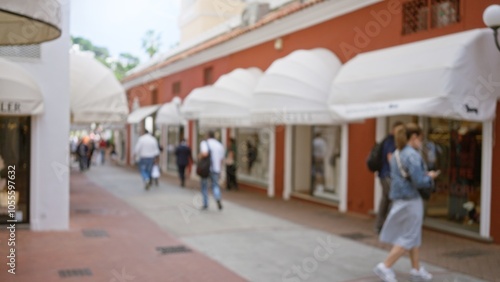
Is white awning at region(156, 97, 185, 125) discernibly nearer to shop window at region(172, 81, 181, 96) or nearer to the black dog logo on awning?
shop window at region(172, 81, 181, 96)

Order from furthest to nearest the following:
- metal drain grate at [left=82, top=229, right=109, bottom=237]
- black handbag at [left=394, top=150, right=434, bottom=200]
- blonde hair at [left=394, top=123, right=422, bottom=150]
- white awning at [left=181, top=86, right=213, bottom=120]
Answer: white awning at [left=181, top=86, right=213, bottom=120] < metal drain grate at [left=82, top=229, right=109, bottom=237] < blonde hair at [left=394, top=123, right=422, bottom=150] < black handbag at [left=394, top=150, right=434, bottom=200]

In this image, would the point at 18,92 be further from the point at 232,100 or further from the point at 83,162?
the point at 83,162

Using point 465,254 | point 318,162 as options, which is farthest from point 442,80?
point 318,162

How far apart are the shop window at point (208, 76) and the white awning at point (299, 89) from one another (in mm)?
7281

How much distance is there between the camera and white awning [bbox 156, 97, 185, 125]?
73.9 ft

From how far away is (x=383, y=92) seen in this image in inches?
372

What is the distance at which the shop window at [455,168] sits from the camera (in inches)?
363

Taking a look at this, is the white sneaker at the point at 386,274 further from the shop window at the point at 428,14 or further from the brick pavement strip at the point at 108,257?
the shop window at the point at 428,14

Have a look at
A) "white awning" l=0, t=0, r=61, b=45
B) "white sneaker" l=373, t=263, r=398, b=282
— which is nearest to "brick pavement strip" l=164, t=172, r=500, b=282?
"white sneaker" l=373, t=263, r=398, b=282

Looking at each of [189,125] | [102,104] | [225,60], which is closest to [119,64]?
[189,125]

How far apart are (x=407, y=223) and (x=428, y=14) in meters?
5.06

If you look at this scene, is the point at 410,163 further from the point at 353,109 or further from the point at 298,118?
the point at 298,118

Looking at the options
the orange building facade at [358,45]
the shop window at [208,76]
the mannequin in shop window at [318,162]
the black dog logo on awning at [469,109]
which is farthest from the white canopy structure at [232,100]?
the black dog logo on awning at [469,109]

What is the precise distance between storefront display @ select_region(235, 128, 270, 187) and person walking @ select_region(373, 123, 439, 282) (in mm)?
9586
